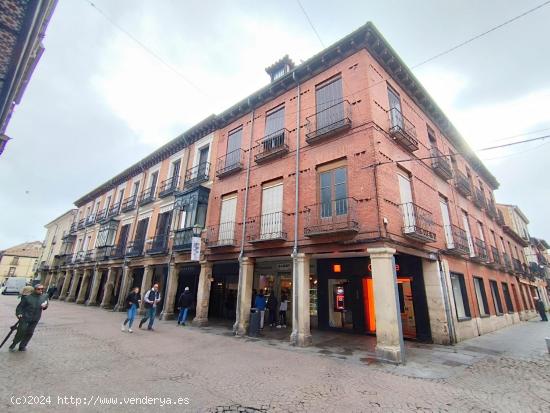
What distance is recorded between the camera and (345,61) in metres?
10.5

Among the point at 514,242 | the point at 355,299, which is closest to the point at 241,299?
the point at 355,299

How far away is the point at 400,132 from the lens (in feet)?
32.3

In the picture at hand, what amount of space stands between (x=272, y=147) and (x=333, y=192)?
3983 millimetres

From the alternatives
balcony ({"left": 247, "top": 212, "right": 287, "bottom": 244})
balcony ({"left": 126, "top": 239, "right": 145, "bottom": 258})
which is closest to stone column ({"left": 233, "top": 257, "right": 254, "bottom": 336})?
balcony ({"left": 247, "top": 212, "right": 287, "bottom": 244})

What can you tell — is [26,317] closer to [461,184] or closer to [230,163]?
[230,163]

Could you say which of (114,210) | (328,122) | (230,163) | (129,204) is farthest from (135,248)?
(328,122)

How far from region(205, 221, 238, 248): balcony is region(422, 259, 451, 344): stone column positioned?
26.7 ft

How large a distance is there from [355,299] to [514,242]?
21.7 meters

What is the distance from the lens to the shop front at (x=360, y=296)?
10.3 meters

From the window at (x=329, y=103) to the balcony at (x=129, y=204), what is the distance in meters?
16.6

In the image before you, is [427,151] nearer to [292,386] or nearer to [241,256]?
[241,256]

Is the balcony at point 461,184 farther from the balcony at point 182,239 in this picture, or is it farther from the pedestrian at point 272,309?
the balcony at point 182,239

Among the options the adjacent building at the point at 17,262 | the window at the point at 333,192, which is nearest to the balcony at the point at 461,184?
the window at the point at 333,192

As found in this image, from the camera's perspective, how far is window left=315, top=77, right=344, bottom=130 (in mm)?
10219
